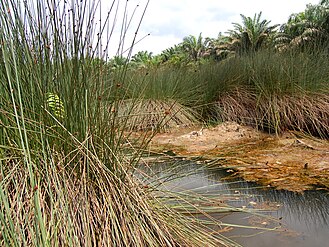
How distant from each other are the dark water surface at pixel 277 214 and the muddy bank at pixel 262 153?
0.54ft

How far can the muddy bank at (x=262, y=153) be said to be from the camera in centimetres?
257

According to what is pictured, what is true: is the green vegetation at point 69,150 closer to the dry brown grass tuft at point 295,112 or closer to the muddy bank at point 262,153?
the muddy bank at point 262,153

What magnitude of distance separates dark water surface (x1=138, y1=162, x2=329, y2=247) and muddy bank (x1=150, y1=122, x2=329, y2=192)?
164 mm

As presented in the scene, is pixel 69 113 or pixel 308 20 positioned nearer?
pixel 69 113

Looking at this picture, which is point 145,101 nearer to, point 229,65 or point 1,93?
point 229,65

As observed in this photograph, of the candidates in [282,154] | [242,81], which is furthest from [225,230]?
[242,81]

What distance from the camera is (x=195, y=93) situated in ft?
19.9

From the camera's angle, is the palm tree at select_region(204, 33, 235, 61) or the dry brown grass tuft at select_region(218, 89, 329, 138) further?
the palm tree at select_region(204, 33, 235, 61)

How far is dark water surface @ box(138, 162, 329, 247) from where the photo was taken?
1.66m

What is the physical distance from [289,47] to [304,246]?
4551 millimetres

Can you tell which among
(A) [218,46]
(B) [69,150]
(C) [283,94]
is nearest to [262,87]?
(C) [283,94]

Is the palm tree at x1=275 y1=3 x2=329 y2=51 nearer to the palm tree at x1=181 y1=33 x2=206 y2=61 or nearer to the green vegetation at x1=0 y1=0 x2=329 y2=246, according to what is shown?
the palm tree at x1=181 y1=33 x2=206 y2=61

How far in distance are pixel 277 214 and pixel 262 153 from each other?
1.51m

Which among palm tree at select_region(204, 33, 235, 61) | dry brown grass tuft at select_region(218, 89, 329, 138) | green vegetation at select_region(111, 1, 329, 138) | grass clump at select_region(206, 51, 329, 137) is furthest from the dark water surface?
palm tree at select_region(204, 33, 235, 61)
